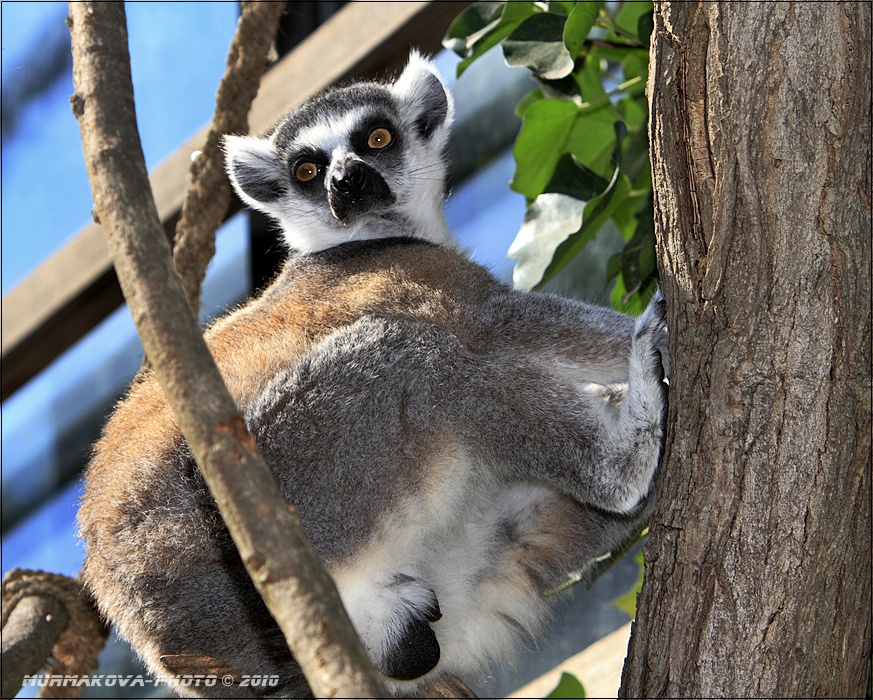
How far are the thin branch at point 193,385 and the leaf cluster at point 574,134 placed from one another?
4.11 feet

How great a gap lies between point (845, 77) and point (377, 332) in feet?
3.16

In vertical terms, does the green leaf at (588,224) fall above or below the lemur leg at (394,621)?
above

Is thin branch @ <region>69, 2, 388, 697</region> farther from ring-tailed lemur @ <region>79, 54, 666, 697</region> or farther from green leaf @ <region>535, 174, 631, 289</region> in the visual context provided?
green leaf @ <region>535, 174, 631, 289</region>

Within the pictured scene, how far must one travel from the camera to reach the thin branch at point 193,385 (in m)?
0.98

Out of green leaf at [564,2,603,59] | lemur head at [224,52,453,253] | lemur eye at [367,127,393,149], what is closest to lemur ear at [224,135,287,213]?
lemur head at [224,52,453,253]

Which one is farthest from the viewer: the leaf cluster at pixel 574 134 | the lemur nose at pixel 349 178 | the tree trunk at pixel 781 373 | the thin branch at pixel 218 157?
the thin branch at pixel 218 157

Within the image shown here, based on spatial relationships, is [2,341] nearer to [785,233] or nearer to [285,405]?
[285,405]

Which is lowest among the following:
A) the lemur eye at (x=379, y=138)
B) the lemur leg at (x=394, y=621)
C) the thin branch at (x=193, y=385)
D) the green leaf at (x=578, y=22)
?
the lemur leg at (x=394, y=621)

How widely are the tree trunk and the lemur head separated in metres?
1.40

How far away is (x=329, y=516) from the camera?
1849 mm

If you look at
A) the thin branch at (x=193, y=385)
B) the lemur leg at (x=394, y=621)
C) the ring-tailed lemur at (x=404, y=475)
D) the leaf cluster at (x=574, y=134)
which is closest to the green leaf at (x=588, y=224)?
the leaf cluster at (x=574, y=134)

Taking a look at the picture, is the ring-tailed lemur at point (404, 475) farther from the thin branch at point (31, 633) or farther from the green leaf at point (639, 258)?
the thin branch at point (31, 633)

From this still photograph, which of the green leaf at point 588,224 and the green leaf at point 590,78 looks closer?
the green leaf at point 588,224

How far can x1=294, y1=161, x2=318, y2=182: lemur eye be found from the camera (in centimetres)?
289
